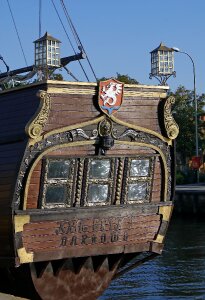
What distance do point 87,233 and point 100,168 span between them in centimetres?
112

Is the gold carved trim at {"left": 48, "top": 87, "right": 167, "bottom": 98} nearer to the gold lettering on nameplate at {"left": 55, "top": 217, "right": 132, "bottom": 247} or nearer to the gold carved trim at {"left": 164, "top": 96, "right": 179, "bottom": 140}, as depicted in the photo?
Result: the gold carved trim at {"left": 164, "top": 96, "right": 179, "bottom": 140}

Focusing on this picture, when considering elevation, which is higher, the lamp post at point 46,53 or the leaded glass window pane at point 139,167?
the lamp post at point 46,53

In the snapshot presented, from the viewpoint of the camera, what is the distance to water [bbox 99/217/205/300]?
15.5 m

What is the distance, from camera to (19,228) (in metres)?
10.6

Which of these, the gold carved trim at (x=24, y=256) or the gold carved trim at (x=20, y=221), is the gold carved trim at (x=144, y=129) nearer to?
the gold carved trim at (x=20, y=221)

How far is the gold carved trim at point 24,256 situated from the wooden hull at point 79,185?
17 mm

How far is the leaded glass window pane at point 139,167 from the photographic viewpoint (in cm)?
1172

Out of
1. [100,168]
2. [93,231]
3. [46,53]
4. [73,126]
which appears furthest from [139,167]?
[46,53]

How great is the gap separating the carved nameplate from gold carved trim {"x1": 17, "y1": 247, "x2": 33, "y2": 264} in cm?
7

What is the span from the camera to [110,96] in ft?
36.6

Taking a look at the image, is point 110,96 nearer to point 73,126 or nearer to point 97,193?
point 73,126

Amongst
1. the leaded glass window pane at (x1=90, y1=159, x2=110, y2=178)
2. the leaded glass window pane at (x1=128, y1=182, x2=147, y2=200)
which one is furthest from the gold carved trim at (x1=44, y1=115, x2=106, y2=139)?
the leaded glass window pane at (x1=128, y1=182, x2=147, y2=200)

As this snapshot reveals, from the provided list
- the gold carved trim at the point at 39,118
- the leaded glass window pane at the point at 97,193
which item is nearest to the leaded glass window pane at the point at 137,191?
the leaded glass window pane at the point at 97,193

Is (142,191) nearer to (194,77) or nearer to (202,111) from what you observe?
(194,77)
